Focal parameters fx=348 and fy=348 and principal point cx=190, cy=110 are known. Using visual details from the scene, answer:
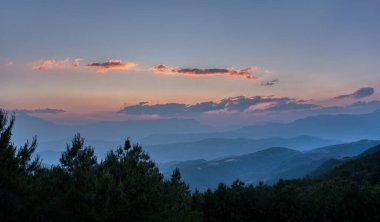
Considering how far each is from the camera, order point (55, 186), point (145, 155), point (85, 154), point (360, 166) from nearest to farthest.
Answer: point (55, 186) < point (145, 155) < point (85, 154) < point (360, 166)

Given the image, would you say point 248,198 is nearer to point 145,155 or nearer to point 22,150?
point 145,155

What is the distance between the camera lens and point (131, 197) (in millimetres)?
27688

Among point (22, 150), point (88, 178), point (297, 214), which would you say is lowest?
point (297, 214)

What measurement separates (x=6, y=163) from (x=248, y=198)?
1011 inches

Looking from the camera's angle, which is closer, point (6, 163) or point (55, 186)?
point (6, 163)

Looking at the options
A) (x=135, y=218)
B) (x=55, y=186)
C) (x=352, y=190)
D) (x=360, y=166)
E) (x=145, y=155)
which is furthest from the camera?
(x=360, y=166)

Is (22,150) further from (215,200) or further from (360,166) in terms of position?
(360,166)

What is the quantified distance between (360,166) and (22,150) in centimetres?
10014

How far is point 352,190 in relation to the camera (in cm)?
3728

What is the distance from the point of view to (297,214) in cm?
3859

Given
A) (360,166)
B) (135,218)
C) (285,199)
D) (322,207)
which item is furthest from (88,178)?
(360,166)

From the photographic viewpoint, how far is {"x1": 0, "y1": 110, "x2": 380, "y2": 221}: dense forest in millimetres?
26766

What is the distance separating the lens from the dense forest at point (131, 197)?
2677cm

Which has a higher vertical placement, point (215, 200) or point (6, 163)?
point (6, 163)
